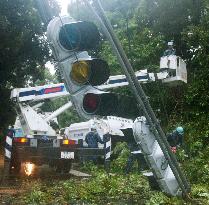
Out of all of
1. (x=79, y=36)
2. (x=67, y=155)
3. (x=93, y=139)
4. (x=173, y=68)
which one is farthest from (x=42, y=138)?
(x=79, y=36)

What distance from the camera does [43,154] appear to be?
1197 centimetres

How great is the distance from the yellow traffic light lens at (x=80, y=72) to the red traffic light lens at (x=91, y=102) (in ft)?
0.53

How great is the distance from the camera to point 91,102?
4.02 meters

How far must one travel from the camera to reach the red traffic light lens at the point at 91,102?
13.1 feet

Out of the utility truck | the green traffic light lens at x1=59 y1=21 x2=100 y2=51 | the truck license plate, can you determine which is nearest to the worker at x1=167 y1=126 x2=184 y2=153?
the utility truck

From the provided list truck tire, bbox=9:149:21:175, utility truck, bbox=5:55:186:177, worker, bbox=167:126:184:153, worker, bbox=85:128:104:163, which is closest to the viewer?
worker, bbox=167:126:184:153

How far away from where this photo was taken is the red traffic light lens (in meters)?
3.99

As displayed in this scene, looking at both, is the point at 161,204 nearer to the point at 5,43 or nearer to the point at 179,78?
the point at 179,78

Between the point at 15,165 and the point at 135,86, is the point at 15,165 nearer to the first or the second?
the point at 15,165

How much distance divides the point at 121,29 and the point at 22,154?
1395cm

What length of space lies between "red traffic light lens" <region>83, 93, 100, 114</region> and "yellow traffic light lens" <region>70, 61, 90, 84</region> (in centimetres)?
16

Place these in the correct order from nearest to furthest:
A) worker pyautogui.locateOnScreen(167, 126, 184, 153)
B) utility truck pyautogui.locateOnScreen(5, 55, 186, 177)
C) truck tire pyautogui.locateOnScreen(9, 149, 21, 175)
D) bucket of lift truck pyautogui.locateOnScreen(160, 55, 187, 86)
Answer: worker pyautogui.locateOnScreen(167, 126, 184, 153) < utility truck pyautogui.locateOnScreen(5, 55, 186, 177) < truck tire pyautogui.locateOnScreen(9, 149, 21, 175) < bucket of lift truck pyautogui.locateOnScreen(160, 55, 187, 86)

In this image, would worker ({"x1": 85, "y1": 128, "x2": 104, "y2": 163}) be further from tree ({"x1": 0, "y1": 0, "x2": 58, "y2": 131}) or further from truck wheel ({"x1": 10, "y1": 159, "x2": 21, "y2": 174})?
tree ({"x1": 0, "y1": 0, "x2": 58, "y2": 131})

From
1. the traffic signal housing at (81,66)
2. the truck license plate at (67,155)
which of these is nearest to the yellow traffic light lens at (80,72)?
the traffic signal housing at (81,66)
